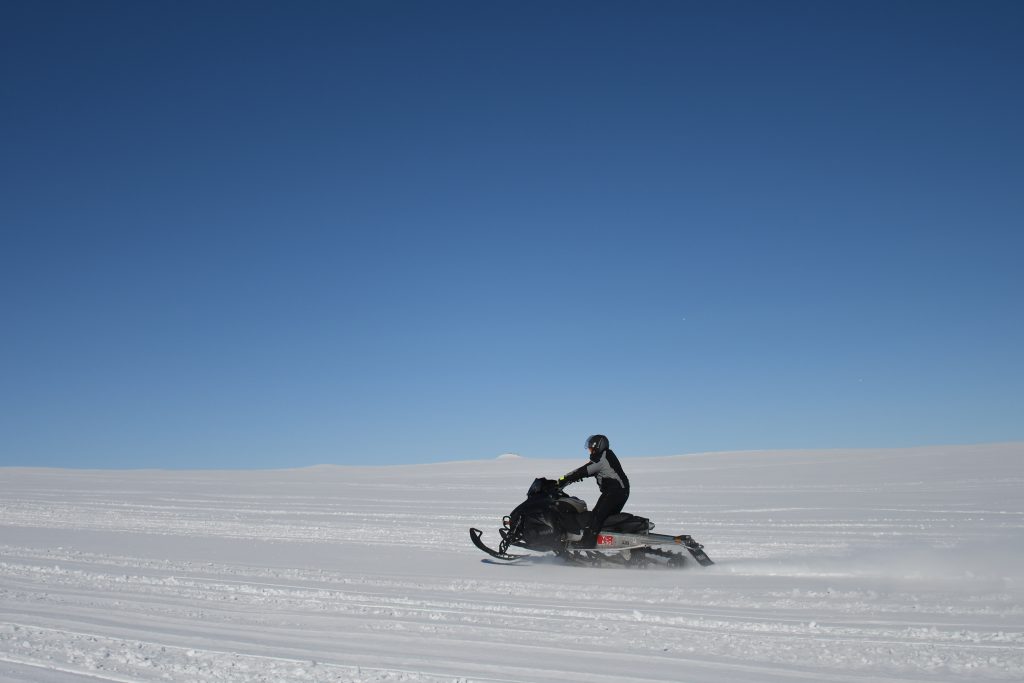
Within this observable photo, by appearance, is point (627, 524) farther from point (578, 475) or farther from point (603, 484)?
point (578, 475)

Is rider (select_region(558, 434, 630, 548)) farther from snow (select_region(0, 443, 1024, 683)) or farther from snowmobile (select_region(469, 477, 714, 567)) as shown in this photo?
snow (select_region(0, 443, 1024, 683))

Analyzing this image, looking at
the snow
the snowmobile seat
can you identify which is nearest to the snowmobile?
the snowmobile seat

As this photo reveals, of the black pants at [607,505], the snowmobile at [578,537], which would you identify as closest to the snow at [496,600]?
the snowmobile at [578,537]

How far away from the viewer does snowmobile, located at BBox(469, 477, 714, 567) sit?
30.0 feet

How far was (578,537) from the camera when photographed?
9.73m

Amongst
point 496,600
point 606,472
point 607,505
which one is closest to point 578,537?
point 607,505

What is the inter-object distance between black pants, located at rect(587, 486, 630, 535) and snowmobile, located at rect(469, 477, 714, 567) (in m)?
0.08

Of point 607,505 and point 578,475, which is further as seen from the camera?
point 578,475

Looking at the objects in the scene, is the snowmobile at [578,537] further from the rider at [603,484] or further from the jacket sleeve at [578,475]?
the jacket sleeve at [578,475]

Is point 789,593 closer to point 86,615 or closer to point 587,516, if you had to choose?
point 587,516

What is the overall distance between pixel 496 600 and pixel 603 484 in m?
2.81

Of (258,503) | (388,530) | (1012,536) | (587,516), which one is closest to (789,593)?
(587,516)

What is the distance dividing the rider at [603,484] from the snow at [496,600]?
0.53m

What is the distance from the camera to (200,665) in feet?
16.3
